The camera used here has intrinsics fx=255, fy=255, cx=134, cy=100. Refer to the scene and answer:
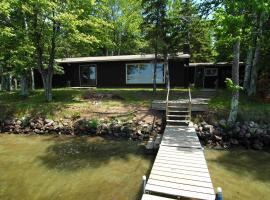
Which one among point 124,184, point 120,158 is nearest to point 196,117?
point 120,158

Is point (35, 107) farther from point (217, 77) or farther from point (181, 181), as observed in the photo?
point (217, 77)

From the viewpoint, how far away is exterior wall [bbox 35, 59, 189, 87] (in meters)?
20.5

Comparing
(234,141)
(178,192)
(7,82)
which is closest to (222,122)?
(234,141)

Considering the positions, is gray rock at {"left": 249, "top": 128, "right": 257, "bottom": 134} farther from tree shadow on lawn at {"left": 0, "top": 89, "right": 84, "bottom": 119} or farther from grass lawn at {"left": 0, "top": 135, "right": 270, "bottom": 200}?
tree shadow on lawn at {"left": 0, "top": 89, "right": 84, "bottom": 119}

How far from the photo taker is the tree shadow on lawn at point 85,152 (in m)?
8.85

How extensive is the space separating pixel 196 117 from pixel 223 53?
26.8ft

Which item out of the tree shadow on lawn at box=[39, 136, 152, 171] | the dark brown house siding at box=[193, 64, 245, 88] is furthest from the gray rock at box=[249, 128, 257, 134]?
the dark brown house siding at box=[193, 64, 245, 88]

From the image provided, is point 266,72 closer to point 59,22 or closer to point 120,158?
point 120,158

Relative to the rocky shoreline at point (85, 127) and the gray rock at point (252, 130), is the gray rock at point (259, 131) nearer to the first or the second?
the gray rock at point (252, 130)

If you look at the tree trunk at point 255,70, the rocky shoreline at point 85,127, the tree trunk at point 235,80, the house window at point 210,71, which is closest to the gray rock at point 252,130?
the tree trunk at point 235,80

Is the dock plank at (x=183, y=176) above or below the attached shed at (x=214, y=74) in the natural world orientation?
below

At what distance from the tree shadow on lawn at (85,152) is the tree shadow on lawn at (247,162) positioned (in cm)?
289

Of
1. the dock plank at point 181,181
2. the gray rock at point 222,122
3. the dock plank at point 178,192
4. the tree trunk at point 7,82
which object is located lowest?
the dock plank at point 178,192

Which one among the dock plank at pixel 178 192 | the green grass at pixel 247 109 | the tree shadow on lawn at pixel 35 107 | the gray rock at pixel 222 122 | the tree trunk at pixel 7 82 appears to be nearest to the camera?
the dock plank at pixel 178 192
